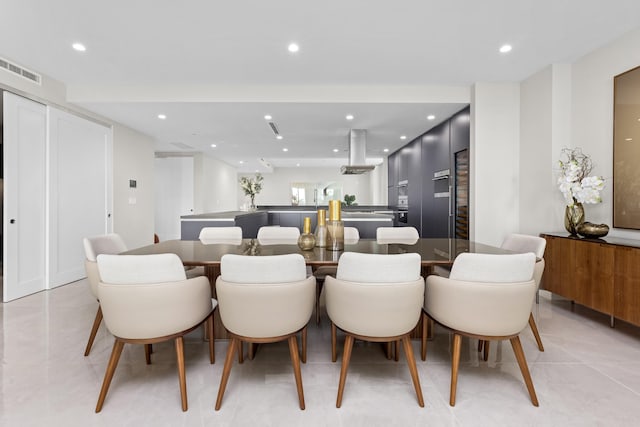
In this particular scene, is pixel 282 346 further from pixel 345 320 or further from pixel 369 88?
pixel 369 88

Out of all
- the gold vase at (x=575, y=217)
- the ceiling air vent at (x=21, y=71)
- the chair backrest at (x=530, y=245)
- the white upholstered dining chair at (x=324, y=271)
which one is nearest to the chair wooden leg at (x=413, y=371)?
the white upholstered dining chair at (x=324, y=271)

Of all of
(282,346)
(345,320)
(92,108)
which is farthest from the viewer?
(92,108)

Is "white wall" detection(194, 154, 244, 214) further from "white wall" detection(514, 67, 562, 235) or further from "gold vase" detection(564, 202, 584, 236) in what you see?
"gold vase" detection(564, 202, 584, 236)

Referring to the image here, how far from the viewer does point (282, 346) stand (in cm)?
219

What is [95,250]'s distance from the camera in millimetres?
2189

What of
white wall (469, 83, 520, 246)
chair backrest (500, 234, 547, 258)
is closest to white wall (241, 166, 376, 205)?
white wall (469, 83, 520, 246)

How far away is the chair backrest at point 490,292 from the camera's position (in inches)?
57.2

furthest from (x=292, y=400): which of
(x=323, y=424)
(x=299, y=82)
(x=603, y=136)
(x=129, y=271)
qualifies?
(x=603, y=136)

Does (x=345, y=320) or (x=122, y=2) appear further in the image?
(x=122, y=2)

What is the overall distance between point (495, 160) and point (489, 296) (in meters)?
2.96

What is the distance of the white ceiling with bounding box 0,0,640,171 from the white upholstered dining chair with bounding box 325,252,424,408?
205 cm

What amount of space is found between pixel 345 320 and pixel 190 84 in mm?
3741

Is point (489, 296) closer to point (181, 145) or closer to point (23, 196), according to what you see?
point (23, 196)

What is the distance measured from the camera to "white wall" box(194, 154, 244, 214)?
8117mm
